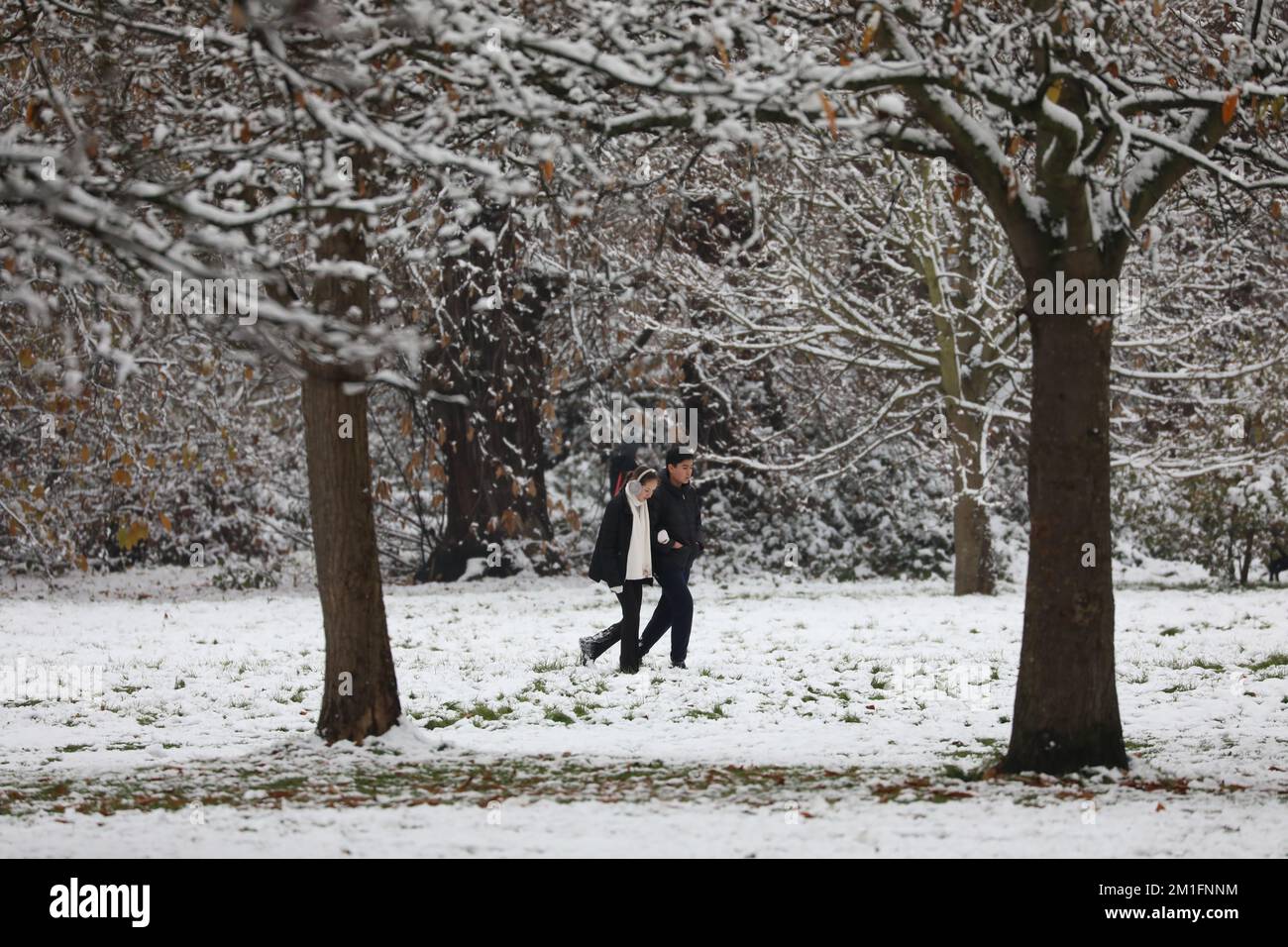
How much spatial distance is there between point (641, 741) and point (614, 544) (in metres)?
2.69

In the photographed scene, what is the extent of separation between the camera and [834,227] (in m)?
19.8

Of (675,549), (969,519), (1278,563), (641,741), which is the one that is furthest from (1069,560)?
(1278,563)

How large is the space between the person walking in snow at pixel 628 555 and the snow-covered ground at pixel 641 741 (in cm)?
33

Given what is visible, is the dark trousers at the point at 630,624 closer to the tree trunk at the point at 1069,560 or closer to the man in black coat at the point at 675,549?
the man in black coat at the point at 675,549

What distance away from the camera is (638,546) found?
11.7m

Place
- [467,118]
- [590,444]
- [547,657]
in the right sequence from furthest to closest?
[590,444], [547,657], [467,118]

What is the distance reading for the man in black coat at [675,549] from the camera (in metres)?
11.6

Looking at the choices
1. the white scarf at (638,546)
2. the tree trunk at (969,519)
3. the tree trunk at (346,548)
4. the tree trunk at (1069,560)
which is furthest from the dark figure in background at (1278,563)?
the tree trunk at (346,548)

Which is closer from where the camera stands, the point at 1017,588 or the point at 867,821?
the point at 867,821

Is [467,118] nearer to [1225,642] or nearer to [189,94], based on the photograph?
[189,94]

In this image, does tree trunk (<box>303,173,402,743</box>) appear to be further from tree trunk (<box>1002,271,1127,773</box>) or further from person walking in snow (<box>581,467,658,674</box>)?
tree trunk (<box>1002,271,1127,773</box>)

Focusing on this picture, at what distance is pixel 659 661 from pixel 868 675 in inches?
71.3
